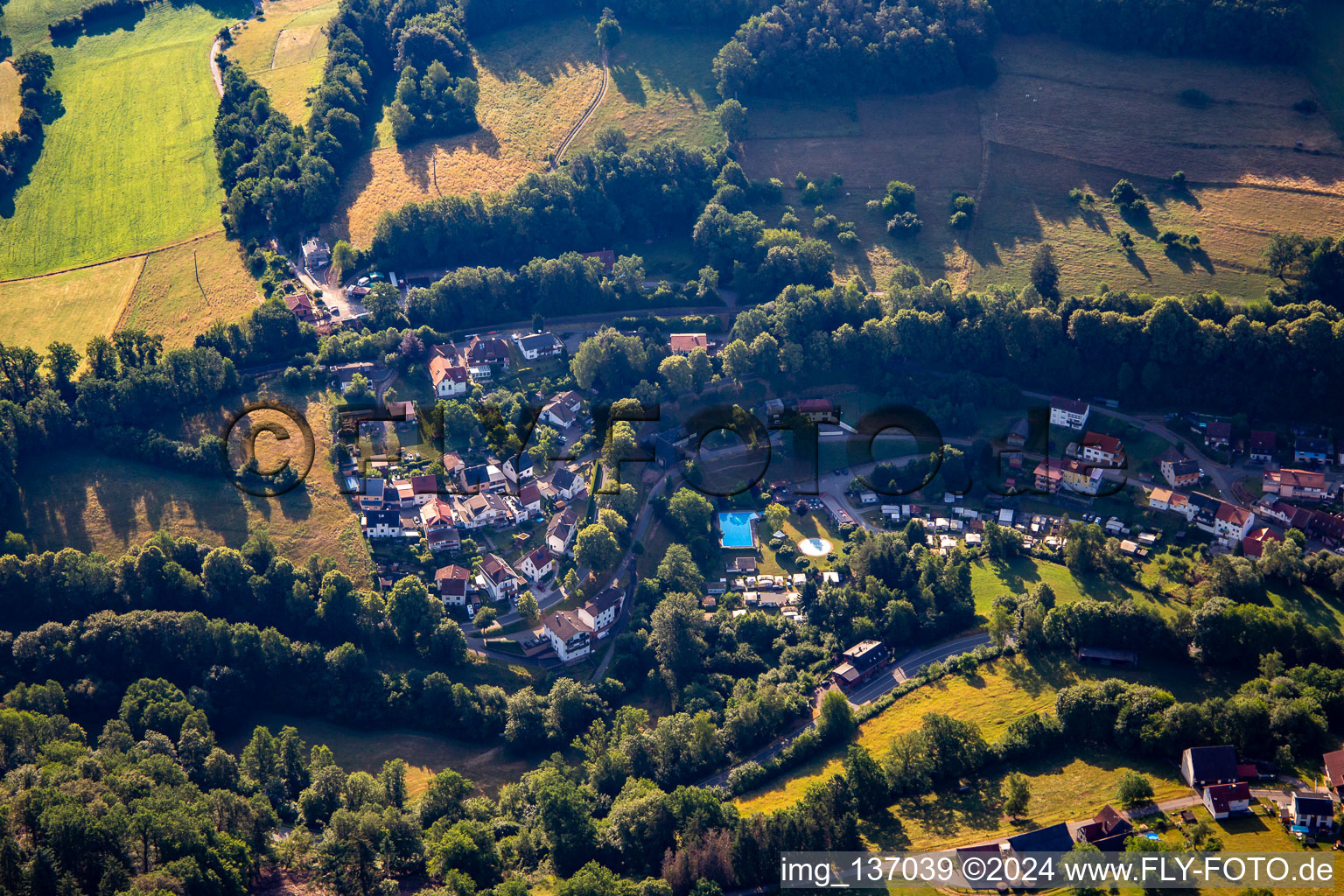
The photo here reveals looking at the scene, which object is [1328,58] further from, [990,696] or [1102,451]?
[990,696]

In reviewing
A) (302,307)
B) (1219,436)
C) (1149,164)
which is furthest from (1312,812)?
(302,307)

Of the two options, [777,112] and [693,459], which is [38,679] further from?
[777,112]

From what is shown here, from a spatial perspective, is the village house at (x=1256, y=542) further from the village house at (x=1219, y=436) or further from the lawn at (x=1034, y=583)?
the village house at (x=1219, y=436)

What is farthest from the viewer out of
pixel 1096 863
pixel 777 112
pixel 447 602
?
pixel 777 112

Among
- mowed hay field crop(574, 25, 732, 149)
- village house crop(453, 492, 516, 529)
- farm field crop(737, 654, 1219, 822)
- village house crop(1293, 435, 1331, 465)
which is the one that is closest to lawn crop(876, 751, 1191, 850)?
farm field crop(737, 654, 1219, 822)

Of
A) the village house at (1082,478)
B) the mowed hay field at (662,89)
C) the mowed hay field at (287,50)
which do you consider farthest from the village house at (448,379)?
the village house at (1082,478)

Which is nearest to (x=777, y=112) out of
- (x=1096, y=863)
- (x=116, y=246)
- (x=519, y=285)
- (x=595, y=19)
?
(x=595, y=19)

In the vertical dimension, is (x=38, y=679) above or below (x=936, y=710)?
above
